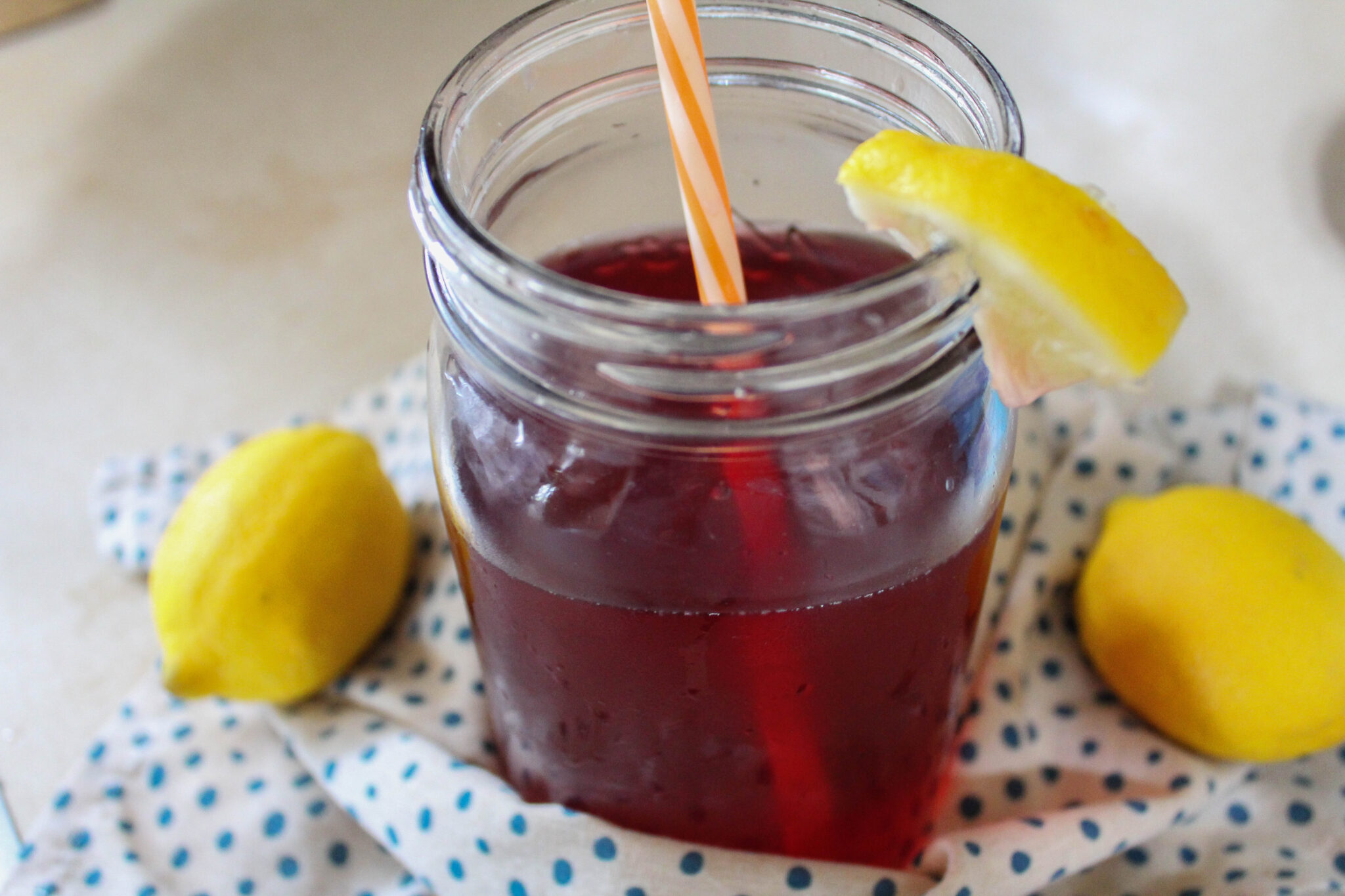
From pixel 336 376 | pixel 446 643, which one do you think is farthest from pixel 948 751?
pixel 336 376

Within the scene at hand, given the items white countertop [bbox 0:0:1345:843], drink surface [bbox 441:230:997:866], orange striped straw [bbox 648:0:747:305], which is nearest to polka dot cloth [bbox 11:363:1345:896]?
drink surface [bbox 441:230:997:866]

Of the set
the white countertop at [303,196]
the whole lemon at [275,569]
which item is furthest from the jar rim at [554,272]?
the white countertop at [303,196]

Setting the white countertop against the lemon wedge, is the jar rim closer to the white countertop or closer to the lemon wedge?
the lemon wedge

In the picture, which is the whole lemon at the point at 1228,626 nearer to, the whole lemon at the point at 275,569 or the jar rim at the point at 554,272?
the jar rim at the point at 554,272

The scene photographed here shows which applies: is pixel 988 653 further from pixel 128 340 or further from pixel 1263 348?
pixel 128 340

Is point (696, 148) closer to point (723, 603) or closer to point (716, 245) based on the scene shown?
point (716, 245)

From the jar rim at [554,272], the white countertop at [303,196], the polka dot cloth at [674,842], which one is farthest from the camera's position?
the white countertop at [303,196]

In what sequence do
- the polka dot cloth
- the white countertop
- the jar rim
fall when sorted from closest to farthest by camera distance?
the jar rim, the polka dot cloth, the white countertop

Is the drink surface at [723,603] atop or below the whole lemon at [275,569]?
atop
